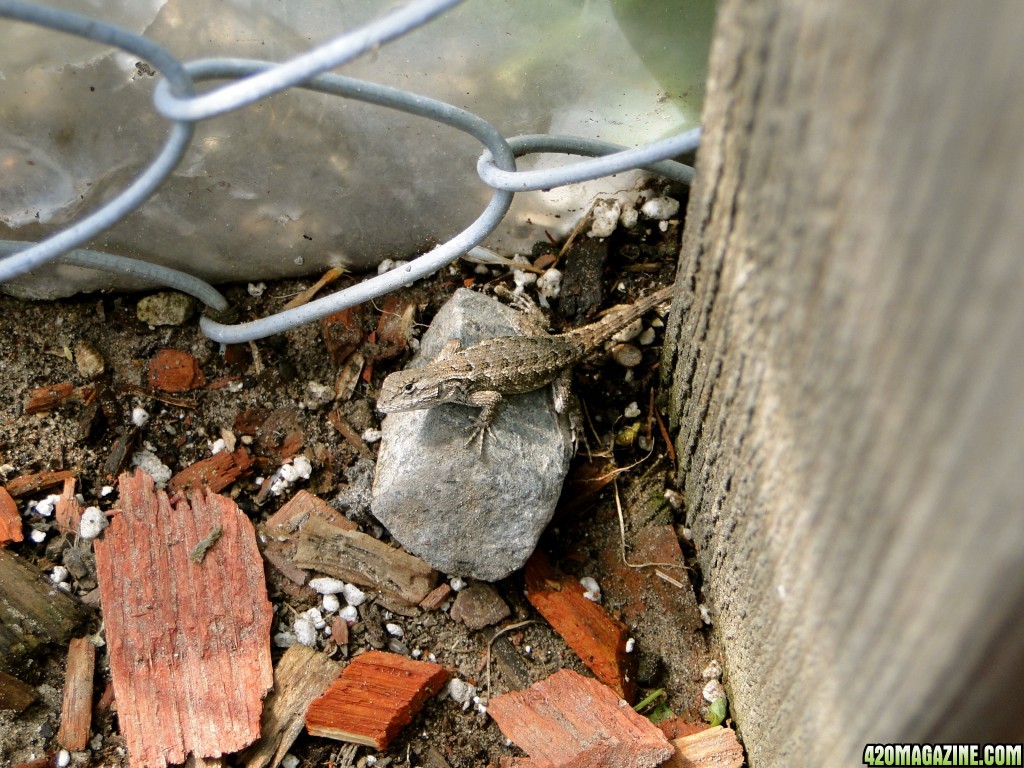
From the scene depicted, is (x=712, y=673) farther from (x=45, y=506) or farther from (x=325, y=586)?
(x=45, y=506)

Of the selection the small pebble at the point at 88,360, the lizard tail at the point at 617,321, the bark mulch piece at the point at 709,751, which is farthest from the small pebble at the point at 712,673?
the small pebble at the point at 88,360

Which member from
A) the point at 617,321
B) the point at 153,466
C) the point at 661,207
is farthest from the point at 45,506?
the point at 661,207

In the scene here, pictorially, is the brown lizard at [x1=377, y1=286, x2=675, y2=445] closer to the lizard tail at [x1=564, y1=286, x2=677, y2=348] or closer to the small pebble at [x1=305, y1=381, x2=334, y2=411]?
the lizard tail at [x1=564, y1=286, x2=677, y2=348]

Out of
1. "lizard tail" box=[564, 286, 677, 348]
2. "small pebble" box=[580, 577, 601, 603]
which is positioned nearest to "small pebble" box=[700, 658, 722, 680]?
"small pebble" box=[580, 577, 601, 603]

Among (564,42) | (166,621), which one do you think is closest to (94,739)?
(166,621)

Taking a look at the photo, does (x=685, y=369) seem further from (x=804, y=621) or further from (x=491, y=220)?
(x=804, y=621)
